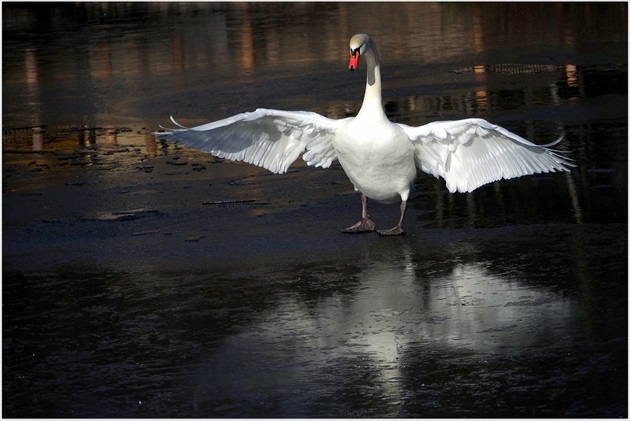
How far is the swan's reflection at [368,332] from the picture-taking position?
610 cm

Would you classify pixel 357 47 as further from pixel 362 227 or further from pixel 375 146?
pixel 362 227

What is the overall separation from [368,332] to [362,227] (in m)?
2.48

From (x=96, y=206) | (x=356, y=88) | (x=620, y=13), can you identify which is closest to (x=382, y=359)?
(x=96, y=206)

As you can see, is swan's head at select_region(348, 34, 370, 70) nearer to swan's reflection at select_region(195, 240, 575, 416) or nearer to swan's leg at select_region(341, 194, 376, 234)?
swan's leg at select_region(341, 194, 376, 234)

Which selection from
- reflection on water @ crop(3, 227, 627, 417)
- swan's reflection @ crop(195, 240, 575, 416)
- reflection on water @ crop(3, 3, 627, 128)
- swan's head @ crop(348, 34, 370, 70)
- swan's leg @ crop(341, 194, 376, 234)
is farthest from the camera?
reflection on water @ crop(3, 3, 627, 128)

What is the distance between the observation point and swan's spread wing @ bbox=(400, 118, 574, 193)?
9.32m

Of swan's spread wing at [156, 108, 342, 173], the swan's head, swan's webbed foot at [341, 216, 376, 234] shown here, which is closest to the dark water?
swan's webbed foot at [341, 216, 376, 234]

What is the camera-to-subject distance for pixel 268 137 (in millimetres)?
9883

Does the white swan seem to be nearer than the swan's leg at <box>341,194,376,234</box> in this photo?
Yes

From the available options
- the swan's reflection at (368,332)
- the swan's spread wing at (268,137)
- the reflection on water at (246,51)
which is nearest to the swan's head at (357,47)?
the swan's spread wing at (268,137)

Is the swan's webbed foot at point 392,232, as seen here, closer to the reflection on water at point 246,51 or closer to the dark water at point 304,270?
the dark water at point 304,270

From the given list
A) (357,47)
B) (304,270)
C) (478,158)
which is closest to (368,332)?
(304,270)

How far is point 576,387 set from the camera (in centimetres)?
598

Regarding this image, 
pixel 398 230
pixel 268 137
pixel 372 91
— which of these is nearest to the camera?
pixel 372 91
